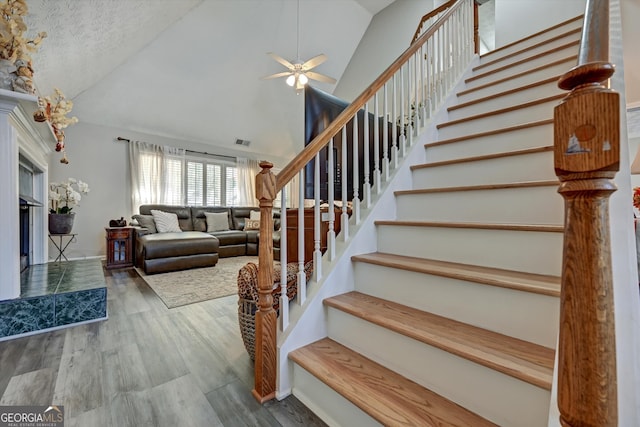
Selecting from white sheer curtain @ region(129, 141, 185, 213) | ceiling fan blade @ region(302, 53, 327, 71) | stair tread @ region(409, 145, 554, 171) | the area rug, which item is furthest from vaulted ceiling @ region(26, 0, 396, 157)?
stair tread @ region(409, 145, 554, 171)

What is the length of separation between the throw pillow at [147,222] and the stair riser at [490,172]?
14.5 ft

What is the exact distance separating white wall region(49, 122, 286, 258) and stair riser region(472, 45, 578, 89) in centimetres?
587

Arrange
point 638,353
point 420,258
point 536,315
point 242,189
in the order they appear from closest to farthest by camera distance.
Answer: point 638,353 < point 536,315 < point 420,258 < point 242,189

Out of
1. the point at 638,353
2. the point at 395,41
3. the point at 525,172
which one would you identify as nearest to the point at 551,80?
the point at 525,172

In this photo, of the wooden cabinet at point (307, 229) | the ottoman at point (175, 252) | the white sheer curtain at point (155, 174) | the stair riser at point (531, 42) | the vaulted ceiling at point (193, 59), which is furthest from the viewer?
the white sheer curtain at point (155, 174)

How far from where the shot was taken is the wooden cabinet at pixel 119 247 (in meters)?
4.21

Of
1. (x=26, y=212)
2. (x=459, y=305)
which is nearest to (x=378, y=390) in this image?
(x=459, y=305)

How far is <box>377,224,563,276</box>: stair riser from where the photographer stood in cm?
117

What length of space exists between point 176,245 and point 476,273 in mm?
3893

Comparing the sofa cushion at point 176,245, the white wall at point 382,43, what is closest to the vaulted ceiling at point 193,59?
the white wall at point 382,43

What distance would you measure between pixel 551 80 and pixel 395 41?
4573 mm

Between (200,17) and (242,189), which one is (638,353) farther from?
(242,189)

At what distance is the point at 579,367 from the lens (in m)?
0.43

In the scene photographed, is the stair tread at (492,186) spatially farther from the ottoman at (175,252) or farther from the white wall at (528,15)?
the white wall at (528,15)
